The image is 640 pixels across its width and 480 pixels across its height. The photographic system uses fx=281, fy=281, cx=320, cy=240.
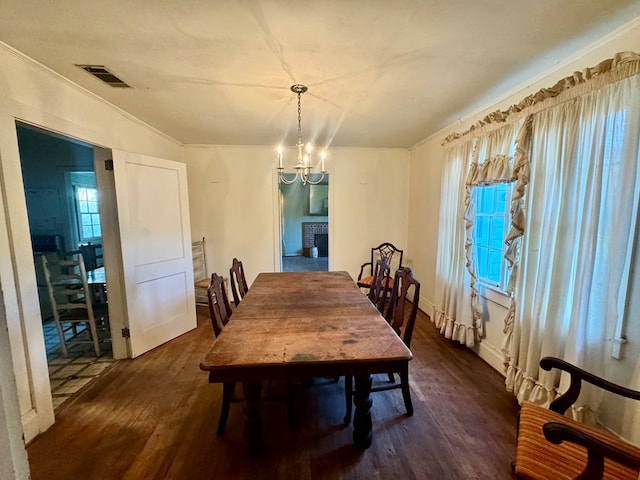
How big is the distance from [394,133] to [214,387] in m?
3.34

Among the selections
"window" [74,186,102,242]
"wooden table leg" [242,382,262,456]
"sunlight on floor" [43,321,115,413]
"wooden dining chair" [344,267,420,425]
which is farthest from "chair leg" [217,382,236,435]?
"window" [74,186,102,242]

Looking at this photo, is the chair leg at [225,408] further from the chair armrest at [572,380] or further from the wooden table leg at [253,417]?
the chair armrest at [572,380]

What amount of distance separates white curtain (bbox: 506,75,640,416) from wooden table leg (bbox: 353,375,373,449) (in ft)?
3.76

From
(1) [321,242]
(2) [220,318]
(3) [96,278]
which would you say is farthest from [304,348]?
(1) [321,242]

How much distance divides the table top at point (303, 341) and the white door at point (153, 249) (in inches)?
51.8

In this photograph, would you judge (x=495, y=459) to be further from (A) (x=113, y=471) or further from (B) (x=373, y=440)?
(A) (x=113, y=471)

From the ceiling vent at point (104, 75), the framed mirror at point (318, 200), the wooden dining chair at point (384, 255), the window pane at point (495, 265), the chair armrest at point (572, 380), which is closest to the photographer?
the chair armrest at point (572, 380)

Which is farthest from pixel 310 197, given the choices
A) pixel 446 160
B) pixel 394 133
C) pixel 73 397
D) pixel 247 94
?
pixel 73 397

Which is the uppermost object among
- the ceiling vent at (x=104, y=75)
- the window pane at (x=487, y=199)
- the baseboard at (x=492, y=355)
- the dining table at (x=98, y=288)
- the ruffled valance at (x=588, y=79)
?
the ceiling vent at (x=104, y=75)

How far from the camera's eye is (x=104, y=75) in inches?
77.6

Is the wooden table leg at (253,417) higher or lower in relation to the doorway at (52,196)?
lower

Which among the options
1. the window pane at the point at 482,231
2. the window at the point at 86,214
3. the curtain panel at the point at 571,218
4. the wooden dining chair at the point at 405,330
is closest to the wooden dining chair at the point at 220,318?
the wooden dining chair at the point at 405,330

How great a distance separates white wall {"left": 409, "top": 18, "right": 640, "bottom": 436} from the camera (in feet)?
4.79

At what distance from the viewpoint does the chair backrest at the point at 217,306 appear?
5.53 ft
